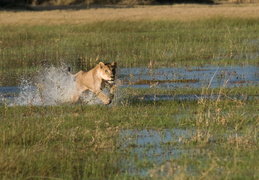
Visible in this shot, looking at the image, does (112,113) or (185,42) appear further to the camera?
(185,42)

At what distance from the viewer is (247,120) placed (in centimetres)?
953

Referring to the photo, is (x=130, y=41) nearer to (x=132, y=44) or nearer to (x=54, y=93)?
(x=132, y=44)

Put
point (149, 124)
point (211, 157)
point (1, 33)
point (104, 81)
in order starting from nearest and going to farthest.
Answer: point (211, 157) < point (149, 124) < point (104, 81) < point (1, 33)

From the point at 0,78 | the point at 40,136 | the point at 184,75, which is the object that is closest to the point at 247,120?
the point at 40,136

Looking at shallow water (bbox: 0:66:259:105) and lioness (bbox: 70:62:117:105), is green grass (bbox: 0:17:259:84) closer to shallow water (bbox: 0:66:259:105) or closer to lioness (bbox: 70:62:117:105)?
shallow water (bbox: 0:66:259:105)

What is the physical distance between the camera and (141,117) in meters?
9.89

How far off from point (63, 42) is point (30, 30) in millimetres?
4136

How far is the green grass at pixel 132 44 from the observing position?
18.4m

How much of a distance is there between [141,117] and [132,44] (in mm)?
12533

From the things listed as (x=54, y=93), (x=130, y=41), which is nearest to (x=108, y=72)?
(x=54, y=93)

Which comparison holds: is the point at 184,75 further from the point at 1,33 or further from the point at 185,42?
the point at 1,33

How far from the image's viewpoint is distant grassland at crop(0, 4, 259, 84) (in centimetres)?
1845

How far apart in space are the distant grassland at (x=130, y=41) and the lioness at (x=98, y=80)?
6.06 ft

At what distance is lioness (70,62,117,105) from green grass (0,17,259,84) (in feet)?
13.2
